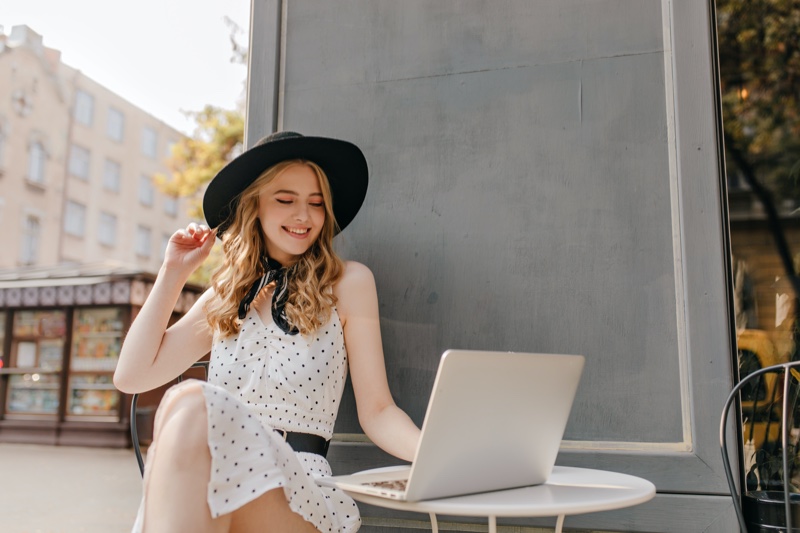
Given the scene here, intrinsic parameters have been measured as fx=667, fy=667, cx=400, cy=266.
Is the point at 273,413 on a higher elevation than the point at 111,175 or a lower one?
lower

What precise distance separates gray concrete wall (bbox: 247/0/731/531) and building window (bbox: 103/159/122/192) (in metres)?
16.2

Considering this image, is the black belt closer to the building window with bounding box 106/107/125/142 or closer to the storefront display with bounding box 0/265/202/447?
the storefront display with bounding box 0/265/202/447

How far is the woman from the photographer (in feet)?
5.94

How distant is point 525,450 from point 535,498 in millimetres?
149

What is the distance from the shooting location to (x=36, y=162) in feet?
44.6

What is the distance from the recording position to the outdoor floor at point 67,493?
557 centimetres

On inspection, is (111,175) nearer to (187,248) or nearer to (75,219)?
(75,219)

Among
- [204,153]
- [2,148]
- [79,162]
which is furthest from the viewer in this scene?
[79,162]

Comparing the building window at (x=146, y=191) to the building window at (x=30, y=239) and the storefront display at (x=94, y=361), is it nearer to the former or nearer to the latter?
the building window at (x=30, y=239)

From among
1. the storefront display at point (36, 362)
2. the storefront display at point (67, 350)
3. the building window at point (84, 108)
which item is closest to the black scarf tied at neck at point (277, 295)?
the storefront display at point (67, 350)

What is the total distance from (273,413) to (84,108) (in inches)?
629

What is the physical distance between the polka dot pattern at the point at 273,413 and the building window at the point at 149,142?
16.5 metres

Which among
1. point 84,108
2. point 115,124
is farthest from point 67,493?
point 115,124

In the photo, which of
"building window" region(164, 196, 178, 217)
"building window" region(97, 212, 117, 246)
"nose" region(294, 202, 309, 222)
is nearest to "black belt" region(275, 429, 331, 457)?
"nose" region(294, 202, 309, 222)
